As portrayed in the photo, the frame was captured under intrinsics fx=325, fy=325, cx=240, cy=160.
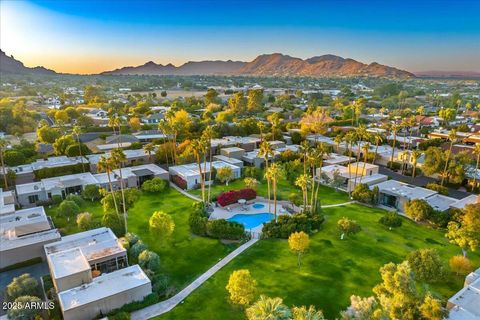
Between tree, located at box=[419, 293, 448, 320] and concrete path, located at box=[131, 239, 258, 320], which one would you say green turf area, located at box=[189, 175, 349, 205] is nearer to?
concrete path, located at box=[131, 239, 258, 320]

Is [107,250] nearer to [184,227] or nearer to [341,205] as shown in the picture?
[184,227]

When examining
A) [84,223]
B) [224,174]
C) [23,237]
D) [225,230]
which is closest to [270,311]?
[225,230]

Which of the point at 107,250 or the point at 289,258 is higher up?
the point at 107,250

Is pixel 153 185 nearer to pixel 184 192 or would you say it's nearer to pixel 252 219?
pixel 184 192

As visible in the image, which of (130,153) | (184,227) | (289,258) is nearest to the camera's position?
(289,258)

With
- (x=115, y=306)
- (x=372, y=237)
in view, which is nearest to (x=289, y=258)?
(x=372, y=237)

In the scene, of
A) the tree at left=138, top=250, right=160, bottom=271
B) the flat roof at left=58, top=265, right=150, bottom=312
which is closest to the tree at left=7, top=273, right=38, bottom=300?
the flat roof at left=58, top=265, right=150, bottom=312
